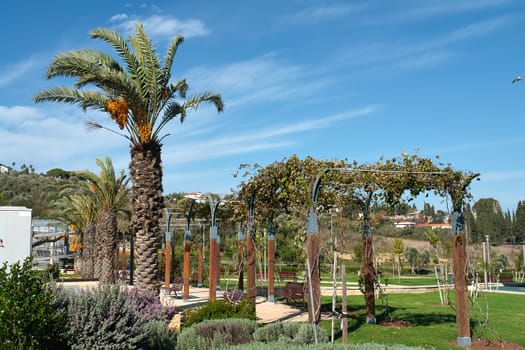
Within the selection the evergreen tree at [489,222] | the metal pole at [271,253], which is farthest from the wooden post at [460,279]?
the evergreen tree at [489,222]

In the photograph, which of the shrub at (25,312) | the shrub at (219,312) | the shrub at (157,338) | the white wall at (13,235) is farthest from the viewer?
the shrub at (219,312)

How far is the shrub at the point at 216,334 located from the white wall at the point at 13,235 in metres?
3.83

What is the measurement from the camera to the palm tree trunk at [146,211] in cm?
1145

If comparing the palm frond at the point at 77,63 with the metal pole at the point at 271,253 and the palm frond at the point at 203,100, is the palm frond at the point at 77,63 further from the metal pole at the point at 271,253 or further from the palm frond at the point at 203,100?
the metal pole at the point at 271,253

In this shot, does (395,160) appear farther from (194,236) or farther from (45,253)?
(45,253)

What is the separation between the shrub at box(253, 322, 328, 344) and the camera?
7.45 meters

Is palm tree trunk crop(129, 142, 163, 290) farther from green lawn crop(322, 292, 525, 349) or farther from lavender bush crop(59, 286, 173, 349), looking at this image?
green lawn crop(322, 292, 525, 349)

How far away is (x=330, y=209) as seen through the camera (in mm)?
12297

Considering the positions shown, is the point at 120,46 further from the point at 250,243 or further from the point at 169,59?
the point at 250,243

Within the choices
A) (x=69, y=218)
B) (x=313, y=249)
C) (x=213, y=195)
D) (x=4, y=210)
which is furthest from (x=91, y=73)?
(x=69, y=218)

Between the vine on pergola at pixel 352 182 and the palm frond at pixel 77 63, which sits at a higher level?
the palm frond at pixel 77 63

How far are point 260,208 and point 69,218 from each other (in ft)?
79.5

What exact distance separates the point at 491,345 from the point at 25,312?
8162 millimetres

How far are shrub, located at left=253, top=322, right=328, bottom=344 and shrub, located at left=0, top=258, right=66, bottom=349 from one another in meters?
3.19
